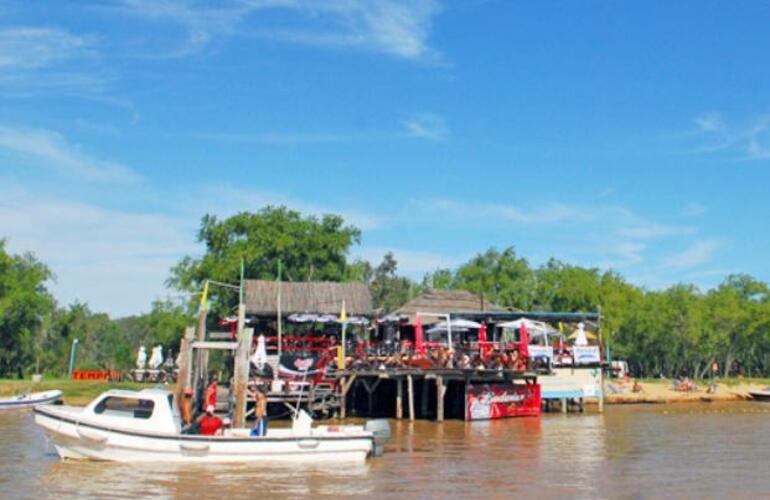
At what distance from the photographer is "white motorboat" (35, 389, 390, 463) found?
2036 centimetres

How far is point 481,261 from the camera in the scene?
89125 millimetres

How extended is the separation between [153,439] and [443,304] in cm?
2772

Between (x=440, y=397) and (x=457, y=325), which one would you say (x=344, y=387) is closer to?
(x=440, y=397)

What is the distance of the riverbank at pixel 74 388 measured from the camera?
44.2 m

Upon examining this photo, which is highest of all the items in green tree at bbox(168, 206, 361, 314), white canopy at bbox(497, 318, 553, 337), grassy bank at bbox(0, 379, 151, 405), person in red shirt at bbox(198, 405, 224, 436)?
green tree at bbox(168, 206, 361, 314)

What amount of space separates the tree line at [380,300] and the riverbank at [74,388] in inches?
413

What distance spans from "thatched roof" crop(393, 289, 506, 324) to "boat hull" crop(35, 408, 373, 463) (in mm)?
22231

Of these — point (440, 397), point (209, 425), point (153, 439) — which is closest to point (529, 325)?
point (440, 397)

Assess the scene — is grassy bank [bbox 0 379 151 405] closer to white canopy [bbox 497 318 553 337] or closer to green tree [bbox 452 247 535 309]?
white canopy [bbox 497 318 553 337]

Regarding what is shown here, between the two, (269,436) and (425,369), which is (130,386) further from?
(269,436)

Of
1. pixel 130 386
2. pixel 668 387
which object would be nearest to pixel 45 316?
pixel 130 386

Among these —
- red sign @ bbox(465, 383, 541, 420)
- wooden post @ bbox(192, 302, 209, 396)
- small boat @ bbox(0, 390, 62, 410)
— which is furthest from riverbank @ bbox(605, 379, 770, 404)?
small boat @ bbox(0, 390, 62, 410)

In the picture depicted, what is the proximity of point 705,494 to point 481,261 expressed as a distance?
71472 millimetres

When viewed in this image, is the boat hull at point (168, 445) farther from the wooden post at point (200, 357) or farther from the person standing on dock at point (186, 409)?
the wooden post at point (200, 357)
